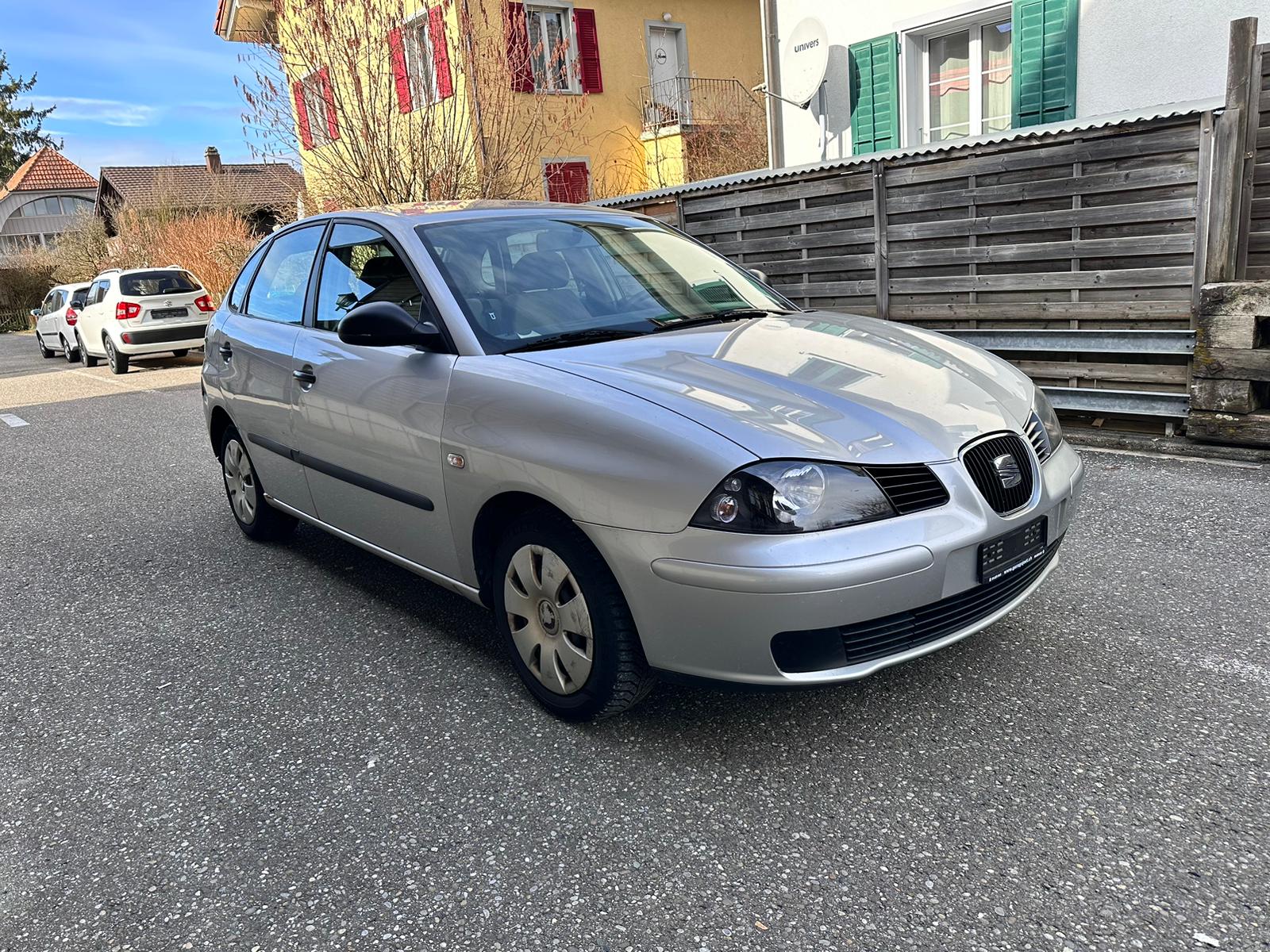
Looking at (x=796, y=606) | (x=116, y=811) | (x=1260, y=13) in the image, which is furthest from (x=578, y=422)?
(x=1260, y=13)

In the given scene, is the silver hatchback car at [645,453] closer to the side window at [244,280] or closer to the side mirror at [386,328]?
the side mirror at [386,328]

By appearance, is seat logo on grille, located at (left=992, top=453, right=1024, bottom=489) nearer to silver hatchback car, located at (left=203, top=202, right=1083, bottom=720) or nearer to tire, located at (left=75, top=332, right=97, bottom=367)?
silver hatchback car, located at (left=203, top=202, right=1083, bottom=720)

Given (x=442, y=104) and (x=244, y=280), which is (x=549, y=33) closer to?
(x=442, y=104)

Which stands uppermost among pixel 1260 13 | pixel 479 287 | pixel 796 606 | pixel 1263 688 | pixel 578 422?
pixel 1260 13

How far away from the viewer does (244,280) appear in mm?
5129

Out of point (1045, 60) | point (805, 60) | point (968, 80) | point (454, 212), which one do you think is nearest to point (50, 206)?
point (805, 60)

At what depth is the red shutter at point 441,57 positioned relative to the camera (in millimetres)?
13141

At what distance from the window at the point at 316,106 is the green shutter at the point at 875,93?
682 cm

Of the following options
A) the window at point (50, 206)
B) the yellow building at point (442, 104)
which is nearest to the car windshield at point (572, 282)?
the yellow building at point (442, 104)

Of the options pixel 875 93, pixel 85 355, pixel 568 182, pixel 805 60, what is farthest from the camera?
pixel 568 182

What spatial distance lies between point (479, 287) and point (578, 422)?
37.5 inches

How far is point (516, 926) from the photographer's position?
2248 millimetres

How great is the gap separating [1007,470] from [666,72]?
2114 centimetres

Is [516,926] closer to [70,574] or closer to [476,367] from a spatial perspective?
[476,367]
